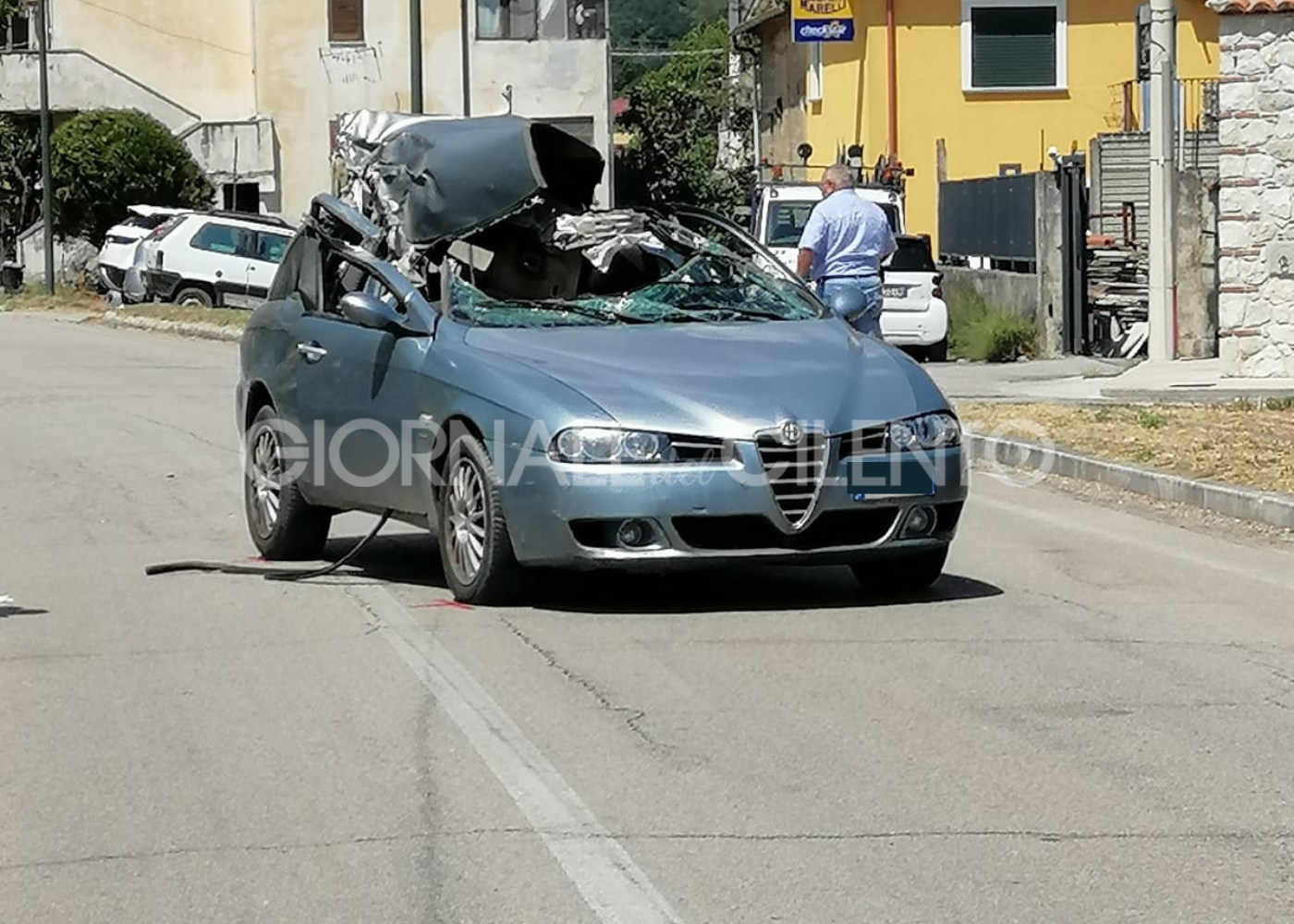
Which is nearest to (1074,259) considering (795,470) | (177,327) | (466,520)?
(177,327)

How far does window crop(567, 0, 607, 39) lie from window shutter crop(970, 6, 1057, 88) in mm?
11091

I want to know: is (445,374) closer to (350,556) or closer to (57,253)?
(350,556)

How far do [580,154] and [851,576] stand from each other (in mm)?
2603

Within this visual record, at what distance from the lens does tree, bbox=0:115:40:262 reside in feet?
156

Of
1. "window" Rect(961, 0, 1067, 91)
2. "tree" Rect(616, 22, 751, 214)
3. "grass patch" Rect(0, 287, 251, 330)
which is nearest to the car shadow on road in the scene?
"grass patch" Rect(0, 287, 251, 330)

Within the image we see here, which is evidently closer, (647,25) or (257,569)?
(257,569)

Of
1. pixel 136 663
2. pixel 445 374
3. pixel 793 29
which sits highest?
pixel 793 29

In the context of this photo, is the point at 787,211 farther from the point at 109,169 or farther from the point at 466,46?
the point at 466,46

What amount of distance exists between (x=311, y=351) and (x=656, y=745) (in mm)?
4259

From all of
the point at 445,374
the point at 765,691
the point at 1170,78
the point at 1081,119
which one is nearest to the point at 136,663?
the point at 445,374

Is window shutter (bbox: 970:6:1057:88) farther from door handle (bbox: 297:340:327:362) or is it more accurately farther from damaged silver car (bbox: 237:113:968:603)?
door handle (bbox: 297:340:327:362)

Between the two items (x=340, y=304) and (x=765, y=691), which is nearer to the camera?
(x=765, y=691)

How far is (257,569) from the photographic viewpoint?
437 inches

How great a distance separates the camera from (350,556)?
10844 mm
